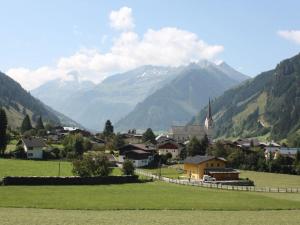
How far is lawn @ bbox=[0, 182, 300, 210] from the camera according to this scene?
2151 inches

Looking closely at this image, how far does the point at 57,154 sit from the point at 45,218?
94.4 metres

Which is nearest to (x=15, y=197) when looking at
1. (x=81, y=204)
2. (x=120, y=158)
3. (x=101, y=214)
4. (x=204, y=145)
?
(x=81, y=204)

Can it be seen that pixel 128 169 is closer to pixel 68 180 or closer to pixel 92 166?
pixel 92 166

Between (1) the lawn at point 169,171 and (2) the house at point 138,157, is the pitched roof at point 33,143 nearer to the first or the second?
(2) the house at point 138,157

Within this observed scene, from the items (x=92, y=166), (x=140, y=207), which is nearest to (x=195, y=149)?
(x=92, y=166)

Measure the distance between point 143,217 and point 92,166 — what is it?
47.1 m

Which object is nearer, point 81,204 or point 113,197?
point 81,204

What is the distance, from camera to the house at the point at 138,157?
13612 cm

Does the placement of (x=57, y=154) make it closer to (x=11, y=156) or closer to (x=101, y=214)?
(x=11, y=156)

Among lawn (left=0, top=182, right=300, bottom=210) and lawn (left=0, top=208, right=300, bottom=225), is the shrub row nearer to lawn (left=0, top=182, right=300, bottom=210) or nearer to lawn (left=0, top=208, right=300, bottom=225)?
lawn (left=0, top=182, right=300, bottom=210)

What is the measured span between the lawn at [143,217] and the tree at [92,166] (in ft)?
134

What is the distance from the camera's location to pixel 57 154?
441 ft

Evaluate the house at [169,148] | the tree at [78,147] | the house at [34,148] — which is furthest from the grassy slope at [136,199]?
the house at [169,148]

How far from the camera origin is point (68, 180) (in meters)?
83.3
